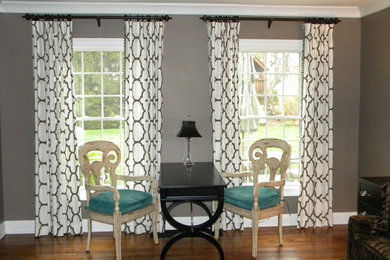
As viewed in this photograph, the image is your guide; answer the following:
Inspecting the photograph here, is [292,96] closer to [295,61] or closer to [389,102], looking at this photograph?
[295,61]

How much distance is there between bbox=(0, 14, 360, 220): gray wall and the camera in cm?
509

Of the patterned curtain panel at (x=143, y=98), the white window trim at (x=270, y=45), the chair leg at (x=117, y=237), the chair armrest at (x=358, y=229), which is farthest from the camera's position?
the white window trim at (x=270, y=45)

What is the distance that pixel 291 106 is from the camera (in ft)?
18.4

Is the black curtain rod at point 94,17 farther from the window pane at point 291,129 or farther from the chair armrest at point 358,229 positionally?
the chair armrest at point 358,229

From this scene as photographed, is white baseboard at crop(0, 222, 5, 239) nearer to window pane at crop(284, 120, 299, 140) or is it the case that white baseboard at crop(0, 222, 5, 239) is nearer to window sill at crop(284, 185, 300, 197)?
window sill at crop(284, 185, 300, 197)

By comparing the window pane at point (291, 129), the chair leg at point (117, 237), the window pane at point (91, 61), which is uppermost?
the window pane at point (91, 61)

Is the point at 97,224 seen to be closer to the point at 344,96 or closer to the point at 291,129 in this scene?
the point at 291,129

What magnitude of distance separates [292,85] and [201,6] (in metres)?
1.57

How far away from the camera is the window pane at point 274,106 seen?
5566 millimetres

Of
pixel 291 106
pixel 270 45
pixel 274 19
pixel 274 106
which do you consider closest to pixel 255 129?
pixel 274 106

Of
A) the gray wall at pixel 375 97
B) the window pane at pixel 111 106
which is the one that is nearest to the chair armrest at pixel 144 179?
the window pane at pixel 111 106

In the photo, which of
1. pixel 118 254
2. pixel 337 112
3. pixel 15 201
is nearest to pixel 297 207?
pixel 337 112

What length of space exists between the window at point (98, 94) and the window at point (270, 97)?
1.56 m

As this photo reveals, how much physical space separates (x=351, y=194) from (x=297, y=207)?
2.47 ft
